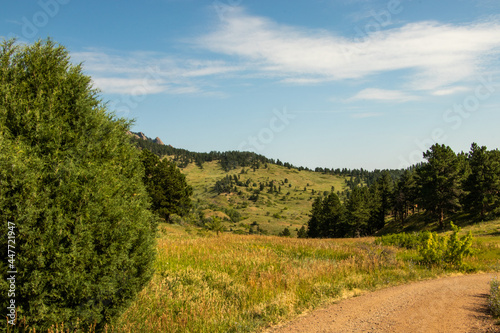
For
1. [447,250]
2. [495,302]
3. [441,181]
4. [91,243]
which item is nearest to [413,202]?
[441,181]

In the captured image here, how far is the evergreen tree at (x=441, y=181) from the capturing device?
48281 mm

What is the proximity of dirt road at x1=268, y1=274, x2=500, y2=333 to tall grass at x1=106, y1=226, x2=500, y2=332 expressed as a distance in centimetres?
53

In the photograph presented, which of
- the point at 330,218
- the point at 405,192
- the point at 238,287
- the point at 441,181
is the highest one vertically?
the point at 441,181

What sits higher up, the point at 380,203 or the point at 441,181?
the point at 441,181

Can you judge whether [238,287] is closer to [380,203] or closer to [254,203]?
[380,203]

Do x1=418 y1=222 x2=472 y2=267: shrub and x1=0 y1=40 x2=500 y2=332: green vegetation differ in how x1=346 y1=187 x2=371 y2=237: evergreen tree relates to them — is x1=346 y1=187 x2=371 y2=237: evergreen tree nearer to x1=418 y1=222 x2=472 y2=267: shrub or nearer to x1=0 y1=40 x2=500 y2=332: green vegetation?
x1=418 y1=222 x2=472 y2=267: shrub

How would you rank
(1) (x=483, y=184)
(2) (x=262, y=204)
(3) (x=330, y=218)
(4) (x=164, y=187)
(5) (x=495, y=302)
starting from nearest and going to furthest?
(5) (x=495, y=302) → (4) (x=164, y=187) → (1) (x=483, y=184) → (3) (x=330, y=218) → (2) (x=262, y=204)

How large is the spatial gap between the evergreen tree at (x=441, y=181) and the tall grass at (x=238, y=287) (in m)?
40.9

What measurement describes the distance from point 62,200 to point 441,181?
183 ft

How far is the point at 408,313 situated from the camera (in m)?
7.08

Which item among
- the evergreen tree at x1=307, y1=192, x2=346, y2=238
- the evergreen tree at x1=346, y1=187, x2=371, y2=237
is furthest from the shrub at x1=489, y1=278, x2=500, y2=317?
the evergreen tree at x1=307, y1=192, x2=346, y2=238

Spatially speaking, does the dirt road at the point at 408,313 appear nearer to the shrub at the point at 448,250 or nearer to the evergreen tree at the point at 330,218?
the shrub at the point at 448,250

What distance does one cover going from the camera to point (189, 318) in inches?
244

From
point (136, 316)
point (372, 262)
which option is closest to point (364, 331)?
point (136, 316)
